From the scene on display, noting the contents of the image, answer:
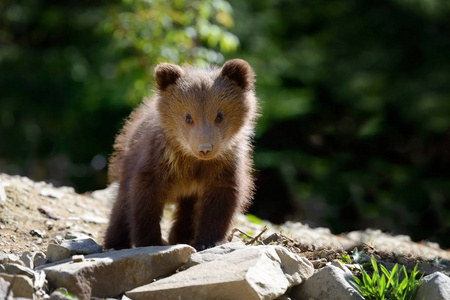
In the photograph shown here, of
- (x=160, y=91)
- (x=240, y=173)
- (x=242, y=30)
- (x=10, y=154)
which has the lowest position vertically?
(x=10, y=154)

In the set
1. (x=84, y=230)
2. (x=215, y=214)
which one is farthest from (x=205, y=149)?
(x=84, y=230)

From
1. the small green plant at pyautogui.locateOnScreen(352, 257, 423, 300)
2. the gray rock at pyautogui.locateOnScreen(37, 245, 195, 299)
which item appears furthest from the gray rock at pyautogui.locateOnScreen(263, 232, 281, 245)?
the small green plant at pyautogui.locateOnScreen(352, 257, 423, 300)

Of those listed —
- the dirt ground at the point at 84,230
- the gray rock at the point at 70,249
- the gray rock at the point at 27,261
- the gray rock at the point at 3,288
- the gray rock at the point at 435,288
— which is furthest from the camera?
the dirt ground at the point at 84,230

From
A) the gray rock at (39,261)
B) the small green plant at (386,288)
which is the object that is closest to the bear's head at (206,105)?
the gray rock at (39,261)

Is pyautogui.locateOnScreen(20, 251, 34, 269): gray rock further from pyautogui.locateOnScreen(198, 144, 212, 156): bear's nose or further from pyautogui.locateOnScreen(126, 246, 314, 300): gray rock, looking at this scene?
Result: pyautogui.locateOnScreen(198, 144, 212, 156): bear's nose

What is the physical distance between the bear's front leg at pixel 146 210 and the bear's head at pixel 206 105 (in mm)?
411

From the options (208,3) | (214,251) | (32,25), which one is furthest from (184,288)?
(32,25)

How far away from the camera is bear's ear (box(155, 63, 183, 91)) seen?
555 cm

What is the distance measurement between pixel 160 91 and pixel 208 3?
4312mm

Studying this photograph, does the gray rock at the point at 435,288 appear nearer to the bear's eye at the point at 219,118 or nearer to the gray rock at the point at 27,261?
the bear's eye at the point at 219,118

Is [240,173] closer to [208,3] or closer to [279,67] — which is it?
[208,3]

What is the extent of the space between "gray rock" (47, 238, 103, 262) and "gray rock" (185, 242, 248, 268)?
30.8 inches

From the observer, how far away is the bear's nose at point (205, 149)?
5.02 metres

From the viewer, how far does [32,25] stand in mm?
14055
